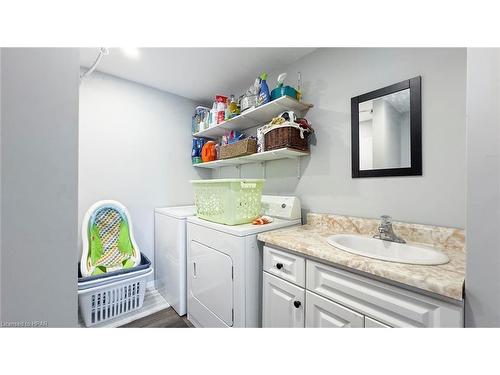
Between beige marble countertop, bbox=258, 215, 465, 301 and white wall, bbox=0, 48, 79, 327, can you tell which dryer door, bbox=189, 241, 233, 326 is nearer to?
beige marble countertop, bbox=258, 215, 465, 301

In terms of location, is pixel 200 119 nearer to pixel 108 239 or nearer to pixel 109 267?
→ pixel 108 239

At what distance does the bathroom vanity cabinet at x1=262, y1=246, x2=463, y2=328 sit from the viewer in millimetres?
699

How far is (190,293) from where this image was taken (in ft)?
5.67

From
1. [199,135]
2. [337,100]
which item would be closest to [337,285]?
[337,100]

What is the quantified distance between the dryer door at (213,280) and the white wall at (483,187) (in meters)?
1.12

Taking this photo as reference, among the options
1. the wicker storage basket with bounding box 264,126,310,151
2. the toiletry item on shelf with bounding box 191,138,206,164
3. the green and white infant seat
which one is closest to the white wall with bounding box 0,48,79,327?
the wicker storage basket with bounding box 264,126,310,151

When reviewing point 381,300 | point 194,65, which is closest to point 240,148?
point 194,65

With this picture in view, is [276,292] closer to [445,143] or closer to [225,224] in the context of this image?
[225,224]

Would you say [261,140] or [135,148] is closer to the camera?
[261,140]

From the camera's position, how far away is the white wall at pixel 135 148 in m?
1.98

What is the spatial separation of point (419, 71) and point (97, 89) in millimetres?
2788

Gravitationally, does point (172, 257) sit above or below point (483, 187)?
below

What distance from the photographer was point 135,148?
7.35 ft

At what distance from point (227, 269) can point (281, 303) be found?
0.41 metres
